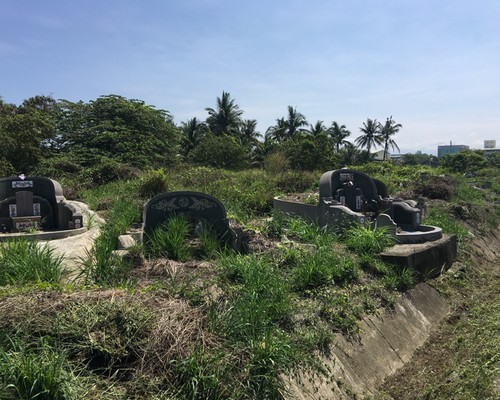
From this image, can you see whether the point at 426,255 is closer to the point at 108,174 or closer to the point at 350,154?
the point at 108,174

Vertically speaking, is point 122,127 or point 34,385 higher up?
point 122,127

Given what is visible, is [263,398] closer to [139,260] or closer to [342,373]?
[342,373]

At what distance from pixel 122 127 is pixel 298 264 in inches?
923

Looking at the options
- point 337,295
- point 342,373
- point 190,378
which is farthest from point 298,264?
point 190,378

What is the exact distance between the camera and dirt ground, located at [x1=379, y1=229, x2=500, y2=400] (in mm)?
5227

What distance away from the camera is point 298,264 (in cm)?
684

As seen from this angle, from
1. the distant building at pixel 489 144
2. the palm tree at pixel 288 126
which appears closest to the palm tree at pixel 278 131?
the palm tree at pixel 288 126

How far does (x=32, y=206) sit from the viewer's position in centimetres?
1082

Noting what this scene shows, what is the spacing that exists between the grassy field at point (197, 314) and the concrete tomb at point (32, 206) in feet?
7.58

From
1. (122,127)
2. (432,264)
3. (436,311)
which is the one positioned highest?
(122,127)

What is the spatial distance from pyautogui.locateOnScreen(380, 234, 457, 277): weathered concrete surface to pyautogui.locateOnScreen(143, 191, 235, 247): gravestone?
312cm

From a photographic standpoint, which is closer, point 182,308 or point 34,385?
point 34,385

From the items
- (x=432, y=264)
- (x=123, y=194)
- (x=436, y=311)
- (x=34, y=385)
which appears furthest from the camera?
(x=123, y=194)

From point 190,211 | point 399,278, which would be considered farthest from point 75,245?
point 399,278
